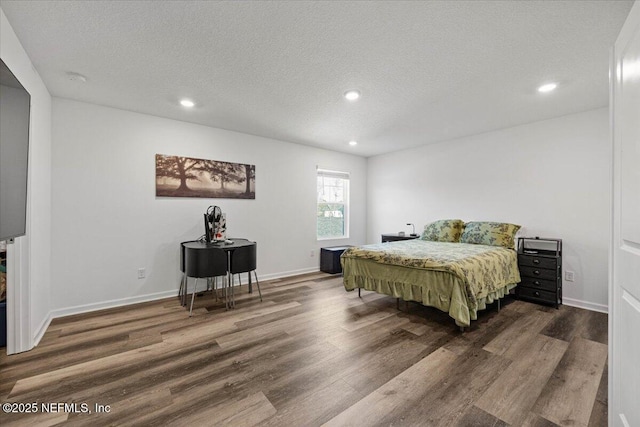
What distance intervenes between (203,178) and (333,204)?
2590mm

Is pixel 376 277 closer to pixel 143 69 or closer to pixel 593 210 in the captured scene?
pixel 593 210

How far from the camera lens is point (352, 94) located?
2799mm

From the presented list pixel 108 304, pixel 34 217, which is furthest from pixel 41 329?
pixel 34 217

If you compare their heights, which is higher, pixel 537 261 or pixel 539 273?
pixel 537 261

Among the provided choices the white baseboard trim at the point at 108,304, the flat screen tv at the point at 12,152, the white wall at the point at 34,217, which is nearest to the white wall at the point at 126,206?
the white baseboard trim at the point at 108,304

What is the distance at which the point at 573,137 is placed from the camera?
11.0 ft

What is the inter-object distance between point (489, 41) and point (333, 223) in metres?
4.01

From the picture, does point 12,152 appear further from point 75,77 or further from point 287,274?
point 287,274

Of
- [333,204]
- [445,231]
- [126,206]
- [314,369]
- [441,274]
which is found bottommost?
[314,369]

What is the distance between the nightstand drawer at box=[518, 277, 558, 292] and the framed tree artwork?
12.9ft

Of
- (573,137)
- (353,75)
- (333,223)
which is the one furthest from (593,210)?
(333,223)

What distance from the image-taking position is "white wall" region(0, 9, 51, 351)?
201 cm

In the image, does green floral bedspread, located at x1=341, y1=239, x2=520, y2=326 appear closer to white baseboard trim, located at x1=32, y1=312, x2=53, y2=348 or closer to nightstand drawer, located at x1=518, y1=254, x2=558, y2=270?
nightstand drawer, located at x1=518, y1=254, x2=558, y2=270

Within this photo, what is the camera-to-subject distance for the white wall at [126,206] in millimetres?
2965
